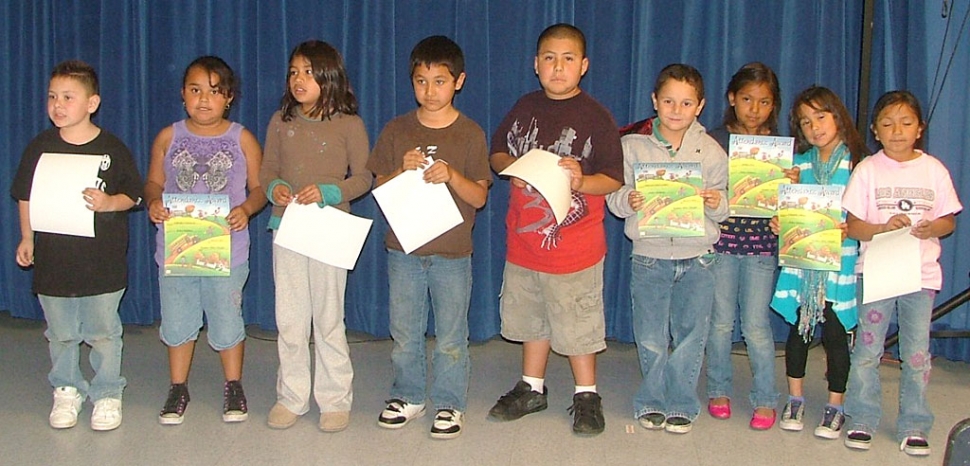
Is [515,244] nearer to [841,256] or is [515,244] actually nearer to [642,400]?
[642,400]

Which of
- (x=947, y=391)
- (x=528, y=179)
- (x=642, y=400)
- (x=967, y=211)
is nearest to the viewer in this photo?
(x=528, y=179)

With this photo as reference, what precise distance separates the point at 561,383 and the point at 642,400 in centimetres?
57

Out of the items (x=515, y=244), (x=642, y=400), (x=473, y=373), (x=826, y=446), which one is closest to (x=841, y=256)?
(x=826, y=446)

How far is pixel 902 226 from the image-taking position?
2.85 meters

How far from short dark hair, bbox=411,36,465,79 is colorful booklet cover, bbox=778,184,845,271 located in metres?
1.17

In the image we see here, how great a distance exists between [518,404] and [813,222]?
47.9 inches

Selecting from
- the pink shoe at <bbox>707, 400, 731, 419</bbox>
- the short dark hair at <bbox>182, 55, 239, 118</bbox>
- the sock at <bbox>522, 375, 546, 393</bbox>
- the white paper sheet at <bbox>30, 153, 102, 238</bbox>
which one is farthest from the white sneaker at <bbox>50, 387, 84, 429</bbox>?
the pink shoe at <bbox>707, 400, 731, 419</bbox>

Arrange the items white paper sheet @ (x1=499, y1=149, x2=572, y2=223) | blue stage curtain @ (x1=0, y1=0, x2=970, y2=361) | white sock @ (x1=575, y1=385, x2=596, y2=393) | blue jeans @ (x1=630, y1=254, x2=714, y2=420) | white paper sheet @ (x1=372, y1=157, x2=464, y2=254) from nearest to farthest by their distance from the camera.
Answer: white paper sheet @ (x1=499, y1=149, x2=572, y2=223)
white paper sheet @ (x1=372, y1=157, x2=464, y2=254)
blue jeans @ (x1=630, y1=254, x2=714, y2=420)
white sock @ (x1=575, y1=385, x2=596, y2=393)
blue stage curtain @ (x1=0, y1=0, x2=970, y2=361)

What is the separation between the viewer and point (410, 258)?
3123 millimetres

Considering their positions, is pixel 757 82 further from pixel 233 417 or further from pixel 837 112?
pixel 233 417

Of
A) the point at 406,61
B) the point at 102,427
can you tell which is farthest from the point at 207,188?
the point at 406,61

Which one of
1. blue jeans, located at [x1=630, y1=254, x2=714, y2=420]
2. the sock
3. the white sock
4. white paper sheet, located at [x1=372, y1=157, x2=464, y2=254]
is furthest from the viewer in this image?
the sock

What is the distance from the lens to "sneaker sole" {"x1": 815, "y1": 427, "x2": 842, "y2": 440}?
3086mm

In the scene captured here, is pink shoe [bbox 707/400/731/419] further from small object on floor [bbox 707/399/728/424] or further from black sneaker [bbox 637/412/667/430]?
black sneaker [bbox 637/412/667/430]
